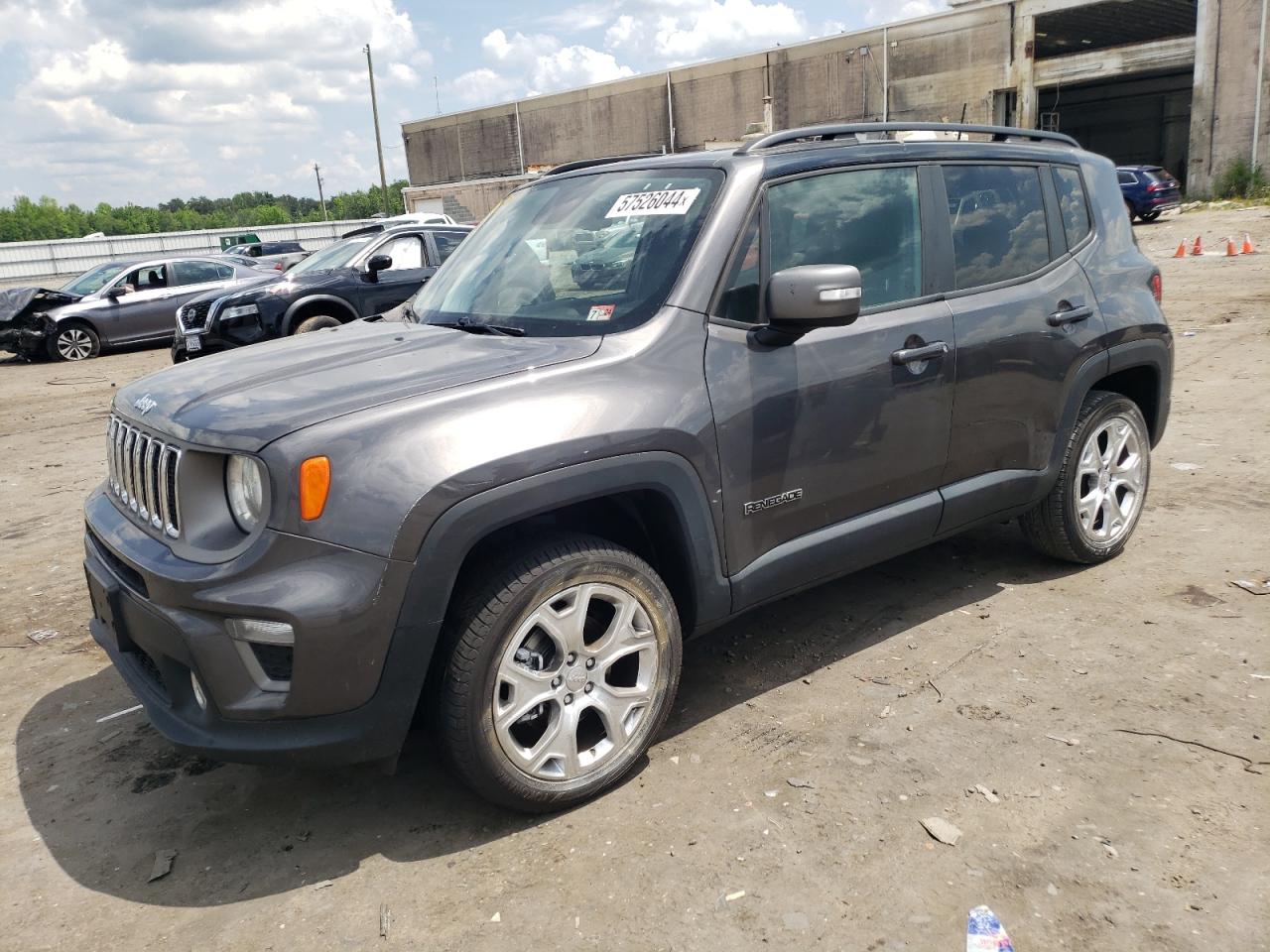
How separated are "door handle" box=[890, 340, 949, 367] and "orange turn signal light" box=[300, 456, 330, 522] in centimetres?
205

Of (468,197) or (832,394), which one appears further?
(468,197)

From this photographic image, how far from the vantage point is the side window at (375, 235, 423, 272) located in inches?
458

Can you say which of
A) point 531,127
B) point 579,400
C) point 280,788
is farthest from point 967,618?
point 531,127

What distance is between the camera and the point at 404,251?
459 inches

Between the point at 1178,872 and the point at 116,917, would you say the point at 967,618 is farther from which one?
the point at 116,917

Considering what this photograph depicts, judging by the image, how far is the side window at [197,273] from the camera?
16781 mm

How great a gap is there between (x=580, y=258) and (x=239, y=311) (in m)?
8.84

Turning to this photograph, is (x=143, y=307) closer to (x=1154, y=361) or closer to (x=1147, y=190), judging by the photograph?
(x=1154, y=361)

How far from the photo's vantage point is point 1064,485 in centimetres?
448

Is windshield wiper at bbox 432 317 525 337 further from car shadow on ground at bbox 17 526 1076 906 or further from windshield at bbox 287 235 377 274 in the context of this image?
windshield at bbox 287 235 377 274

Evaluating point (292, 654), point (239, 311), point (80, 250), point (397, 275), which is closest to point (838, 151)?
point (292, 654)

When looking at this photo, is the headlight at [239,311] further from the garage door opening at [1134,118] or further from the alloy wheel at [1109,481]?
the garage door opening at [1134,118]

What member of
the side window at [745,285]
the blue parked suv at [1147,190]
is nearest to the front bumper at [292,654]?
the side window at [745,285]

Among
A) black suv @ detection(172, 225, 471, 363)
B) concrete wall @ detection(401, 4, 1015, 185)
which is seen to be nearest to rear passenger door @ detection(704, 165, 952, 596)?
black suv @ detection(172, 225, 471, 363)
